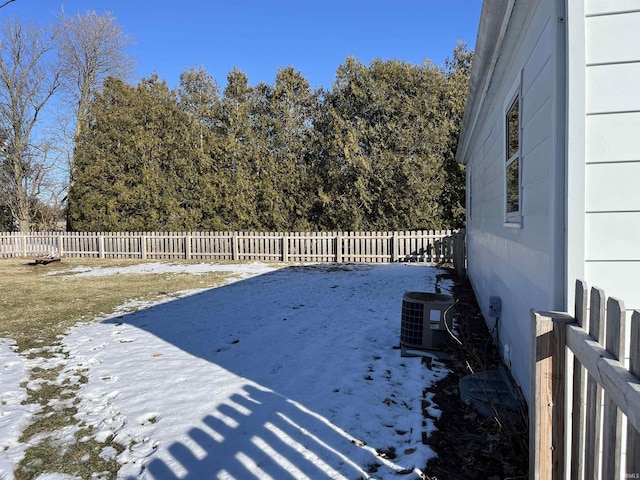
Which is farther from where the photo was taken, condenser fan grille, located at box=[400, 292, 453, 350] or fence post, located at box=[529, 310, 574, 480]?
condenser fan grille, located at box=[400, 292, 453, 350]

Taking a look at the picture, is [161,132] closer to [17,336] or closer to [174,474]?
[17,336]

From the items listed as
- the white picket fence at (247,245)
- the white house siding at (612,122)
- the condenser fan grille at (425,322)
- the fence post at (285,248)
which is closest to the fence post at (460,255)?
the white picket fence at (247,245)

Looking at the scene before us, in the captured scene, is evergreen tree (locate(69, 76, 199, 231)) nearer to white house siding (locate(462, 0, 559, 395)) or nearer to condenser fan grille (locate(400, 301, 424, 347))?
condenser fan grille (locate(400, 301, 424, 347))

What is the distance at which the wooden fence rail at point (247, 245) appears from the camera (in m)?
13.7

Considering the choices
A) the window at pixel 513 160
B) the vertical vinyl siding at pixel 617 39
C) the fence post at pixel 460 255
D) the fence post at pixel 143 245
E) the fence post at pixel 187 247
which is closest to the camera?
the vertical vinyl siding at pixel 617 39

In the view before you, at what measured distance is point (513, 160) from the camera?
3.69 metres

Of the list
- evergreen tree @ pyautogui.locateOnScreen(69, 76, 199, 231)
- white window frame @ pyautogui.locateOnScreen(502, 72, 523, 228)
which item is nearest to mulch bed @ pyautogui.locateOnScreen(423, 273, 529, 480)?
white window frame @ pyautogui.locateOnScreen(502, 72, 523, 228)

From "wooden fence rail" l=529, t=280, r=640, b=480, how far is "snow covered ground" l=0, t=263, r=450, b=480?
885 mm

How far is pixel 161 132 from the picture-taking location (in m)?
17.7

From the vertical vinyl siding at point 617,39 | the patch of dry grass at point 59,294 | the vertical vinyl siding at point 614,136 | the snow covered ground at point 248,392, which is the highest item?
the vertical vinyl siding at point 617,39

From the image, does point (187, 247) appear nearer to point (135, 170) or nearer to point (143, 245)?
point (143, 245)

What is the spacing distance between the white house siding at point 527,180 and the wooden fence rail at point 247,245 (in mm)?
8162

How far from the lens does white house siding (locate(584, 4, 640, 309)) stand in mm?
2033

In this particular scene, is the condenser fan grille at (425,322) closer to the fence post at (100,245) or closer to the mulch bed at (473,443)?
the mulch bed at (473,443)
